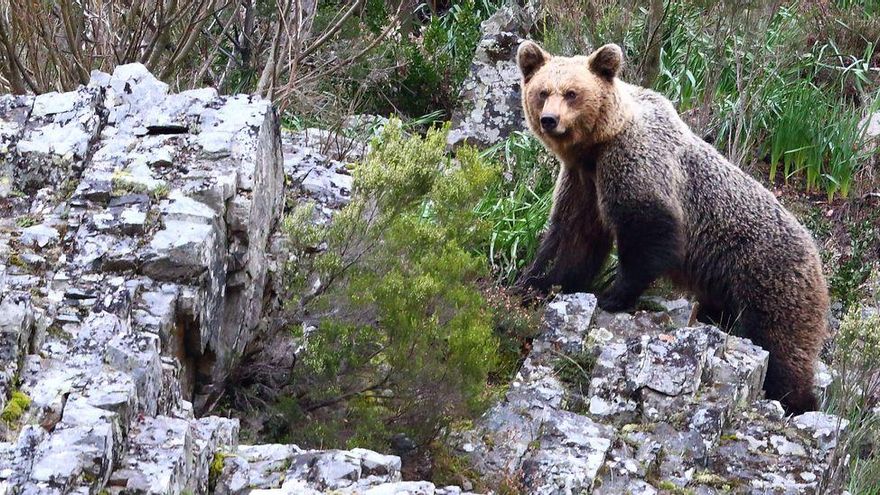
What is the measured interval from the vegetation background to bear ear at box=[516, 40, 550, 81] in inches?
27.2

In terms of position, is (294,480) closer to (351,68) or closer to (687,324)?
(687,324)

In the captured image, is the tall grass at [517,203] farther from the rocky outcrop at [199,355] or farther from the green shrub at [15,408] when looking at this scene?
the green shrub at [15,408]

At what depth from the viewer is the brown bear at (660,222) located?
711 cm

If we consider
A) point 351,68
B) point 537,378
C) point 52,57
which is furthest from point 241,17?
point 537,378

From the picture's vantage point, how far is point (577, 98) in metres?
7.10

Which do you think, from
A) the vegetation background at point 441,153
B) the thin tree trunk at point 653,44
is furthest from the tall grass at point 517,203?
the thin tree trunk at point 653,44

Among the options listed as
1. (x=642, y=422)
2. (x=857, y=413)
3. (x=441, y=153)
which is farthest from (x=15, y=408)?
(x=857, y=413)

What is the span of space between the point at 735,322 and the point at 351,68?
12.6ft

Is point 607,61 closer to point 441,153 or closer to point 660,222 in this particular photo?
point 660,222

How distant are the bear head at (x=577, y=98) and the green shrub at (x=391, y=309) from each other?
1.33 m

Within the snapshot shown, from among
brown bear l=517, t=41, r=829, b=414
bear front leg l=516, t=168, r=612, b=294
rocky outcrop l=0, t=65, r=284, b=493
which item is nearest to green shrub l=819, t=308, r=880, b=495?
brown bear l=517, t=41, r=829, b=414

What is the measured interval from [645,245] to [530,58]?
133cm

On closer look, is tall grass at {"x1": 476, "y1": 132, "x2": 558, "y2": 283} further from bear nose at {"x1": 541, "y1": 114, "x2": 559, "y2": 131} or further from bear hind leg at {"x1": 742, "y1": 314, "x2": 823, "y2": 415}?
bear hind leg at {"x1": 742, "y1": 314, "x2": 823, "y2": 415}

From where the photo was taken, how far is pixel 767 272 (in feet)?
24.2
